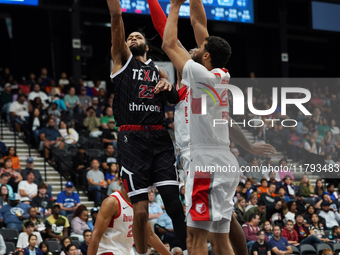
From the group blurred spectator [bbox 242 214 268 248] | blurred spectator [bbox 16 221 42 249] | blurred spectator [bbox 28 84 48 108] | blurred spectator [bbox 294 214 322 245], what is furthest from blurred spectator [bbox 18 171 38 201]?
blurred spectator [bbox 294 214 322 245]

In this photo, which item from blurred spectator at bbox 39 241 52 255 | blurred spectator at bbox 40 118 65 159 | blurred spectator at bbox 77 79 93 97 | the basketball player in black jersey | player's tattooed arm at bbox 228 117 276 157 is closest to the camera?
player's tattooed arm at bbox 228 117 276 157

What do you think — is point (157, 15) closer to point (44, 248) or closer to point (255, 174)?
point (44, 248)

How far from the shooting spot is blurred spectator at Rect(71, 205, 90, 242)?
1057cm

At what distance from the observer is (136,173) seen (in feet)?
16.3

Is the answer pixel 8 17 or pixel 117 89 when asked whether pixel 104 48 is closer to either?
pixel 8 17

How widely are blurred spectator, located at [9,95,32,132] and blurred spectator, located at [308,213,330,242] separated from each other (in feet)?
26.3

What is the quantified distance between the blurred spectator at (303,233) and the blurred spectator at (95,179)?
4.68 meters

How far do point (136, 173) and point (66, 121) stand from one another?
10281 mm

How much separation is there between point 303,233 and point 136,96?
8.48m

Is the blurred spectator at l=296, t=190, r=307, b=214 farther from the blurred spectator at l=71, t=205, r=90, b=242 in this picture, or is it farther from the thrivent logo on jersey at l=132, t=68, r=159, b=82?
the thrivent logo on jersey at l=132, t=68, r=159, b=82

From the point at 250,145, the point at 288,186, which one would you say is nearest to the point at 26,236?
the point at 250,145

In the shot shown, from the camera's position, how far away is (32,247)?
30.6ft

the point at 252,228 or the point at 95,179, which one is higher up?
the point at 95,179

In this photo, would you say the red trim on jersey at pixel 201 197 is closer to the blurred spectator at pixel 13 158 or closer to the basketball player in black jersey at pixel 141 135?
the basketball player in black jersey at pixel 141 135
